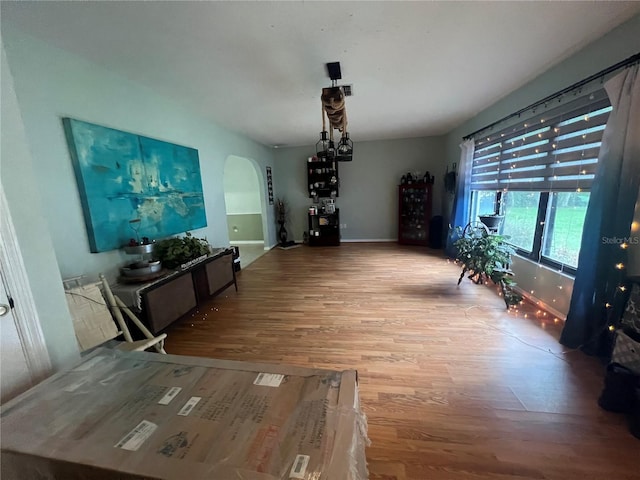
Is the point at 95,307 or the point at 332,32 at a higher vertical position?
the point at 332,32

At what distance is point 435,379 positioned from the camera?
1733 mm

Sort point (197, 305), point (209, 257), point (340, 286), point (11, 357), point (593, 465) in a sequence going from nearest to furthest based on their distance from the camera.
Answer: point (11, 357), point (593, 465), point (197, 305), point (209, 257), point (340, 286)

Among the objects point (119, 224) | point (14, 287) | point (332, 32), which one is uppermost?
point (332, 32)

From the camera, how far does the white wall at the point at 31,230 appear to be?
989mm

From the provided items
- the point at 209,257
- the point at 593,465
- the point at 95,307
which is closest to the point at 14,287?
the point at 95,307

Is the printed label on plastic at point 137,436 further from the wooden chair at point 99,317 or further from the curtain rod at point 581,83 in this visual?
the curtain rod at point 581,83

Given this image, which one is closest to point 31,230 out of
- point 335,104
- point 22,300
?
point 22,300

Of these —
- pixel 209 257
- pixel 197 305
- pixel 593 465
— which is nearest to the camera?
pixel 593 465

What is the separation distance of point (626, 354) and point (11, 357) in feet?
10.1

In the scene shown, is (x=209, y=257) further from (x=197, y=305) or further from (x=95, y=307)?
(x=95, y=307)

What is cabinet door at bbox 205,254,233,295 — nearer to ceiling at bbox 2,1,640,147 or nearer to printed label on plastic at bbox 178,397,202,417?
ceiling at bbox 2,1,640,147

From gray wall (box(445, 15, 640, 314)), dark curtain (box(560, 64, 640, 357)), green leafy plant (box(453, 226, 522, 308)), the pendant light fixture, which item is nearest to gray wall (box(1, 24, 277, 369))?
the pendant light fixture

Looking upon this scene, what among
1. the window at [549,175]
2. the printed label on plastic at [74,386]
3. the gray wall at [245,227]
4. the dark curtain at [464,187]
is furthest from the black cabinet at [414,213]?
the printed label on plastic at [74,386]

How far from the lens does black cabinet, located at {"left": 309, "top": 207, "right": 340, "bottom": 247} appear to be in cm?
601
